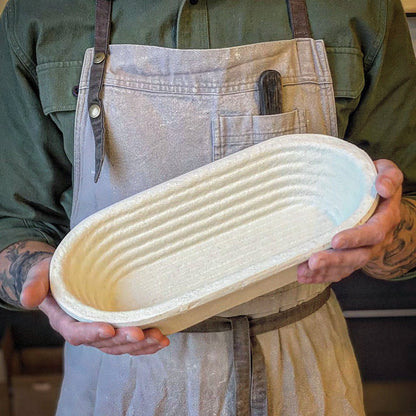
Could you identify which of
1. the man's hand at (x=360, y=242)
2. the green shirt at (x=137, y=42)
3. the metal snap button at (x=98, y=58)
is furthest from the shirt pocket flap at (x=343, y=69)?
the metal snap button at (x=98, y=58)

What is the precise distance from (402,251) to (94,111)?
0.46 m

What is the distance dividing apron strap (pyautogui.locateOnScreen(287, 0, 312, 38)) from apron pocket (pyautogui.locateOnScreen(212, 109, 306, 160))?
101mm

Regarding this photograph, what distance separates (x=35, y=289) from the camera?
2.05ft

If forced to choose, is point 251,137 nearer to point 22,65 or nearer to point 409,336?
point 22,65

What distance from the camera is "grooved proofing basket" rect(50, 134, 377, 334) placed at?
2.31 ft

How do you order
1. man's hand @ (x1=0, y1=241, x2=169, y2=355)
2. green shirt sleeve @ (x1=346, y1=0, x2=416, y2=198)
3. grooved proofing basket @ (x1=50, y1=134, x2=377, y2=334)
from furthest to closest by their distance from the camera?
1. green shirt sleeve @ (x1=346, y1=0, x2=416, y2=198)
2. grooved proofing basket @ (x1=50, y1=134, x2=377, y2=334)
3. man's hand @ (x1=0, y1=241, x2=169, y2=355)

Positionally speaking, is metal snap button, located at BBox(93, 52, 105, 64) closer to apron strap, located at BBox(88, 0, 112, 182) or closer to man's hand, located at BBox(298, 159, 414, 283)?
apron strap, located at BBox(88, 0, 112, 182)

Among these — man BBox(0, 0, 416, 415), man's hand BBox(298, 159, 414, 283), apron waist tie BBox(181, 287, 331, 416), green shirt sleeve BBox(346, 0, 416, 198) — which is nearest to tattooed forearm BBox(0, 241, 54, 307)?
man BBox(0, 0, 416, 415)

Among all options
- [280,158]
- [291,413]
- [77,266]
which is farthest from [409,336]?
[77,266]

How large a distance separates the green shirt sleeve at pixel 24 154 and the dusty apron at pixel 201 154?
6cm

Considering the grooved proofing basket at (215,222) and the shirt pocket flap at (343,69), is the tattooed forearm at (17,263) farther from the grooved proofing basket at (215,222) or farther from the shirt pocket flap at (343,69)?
the shirt pocket flap at (343,69)

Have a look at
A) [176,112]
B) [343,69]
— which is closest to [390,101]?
[343,69]

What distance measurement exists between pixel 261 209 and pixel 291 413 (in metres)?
0.27

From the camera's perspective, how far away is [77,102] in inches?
29.9
